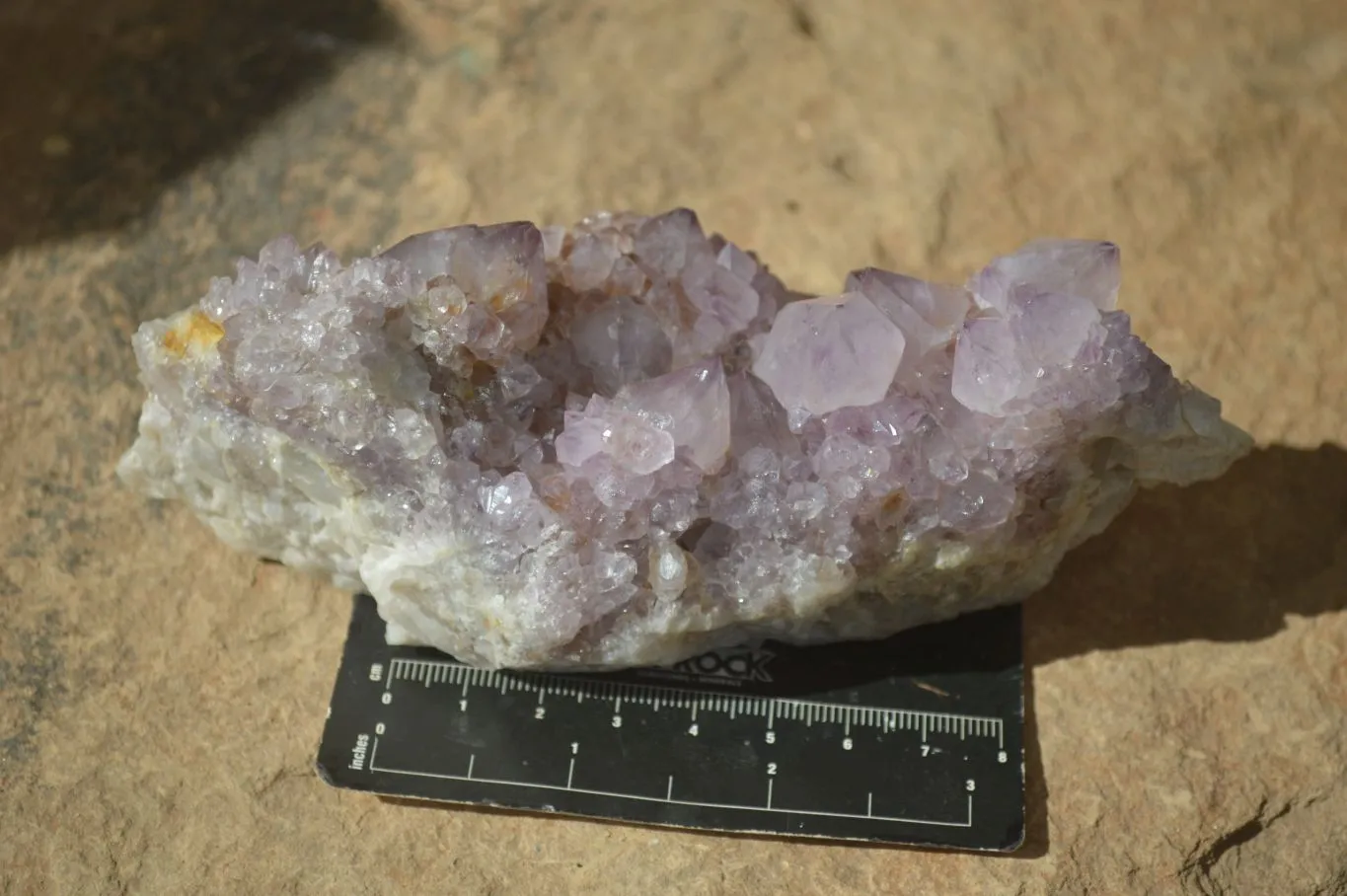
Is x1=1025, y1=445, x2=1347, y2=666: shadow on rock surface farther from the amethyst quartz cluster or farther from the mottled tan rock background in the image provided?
the amethyst quartz cluster

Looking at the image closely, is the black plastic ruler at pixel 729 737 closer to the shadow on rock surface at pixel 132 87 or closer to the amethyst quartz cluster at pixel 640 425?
the amethyst quartz cluster at pixel 640 425

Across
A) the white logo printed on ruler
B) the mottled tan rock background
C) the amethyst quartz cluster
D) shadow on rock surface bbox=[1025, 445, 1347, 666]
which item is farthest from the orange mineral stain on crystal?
shadow on rock surface bbox=[1025, 445, 1347, 666]

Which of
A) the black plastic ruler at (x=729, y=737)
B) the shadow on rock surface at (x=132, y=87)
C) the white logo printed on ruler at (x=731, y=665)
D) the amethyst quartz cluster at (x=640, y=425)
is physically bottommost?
the black plastic ruler at (x=729, y=737)

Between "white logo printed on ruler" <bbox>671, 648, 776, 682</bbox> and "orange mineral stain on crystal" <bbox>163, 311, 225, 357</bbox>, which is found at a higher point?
"orange mineral stain on crystal" <bbox>163, 311, 225, 357</bbox>

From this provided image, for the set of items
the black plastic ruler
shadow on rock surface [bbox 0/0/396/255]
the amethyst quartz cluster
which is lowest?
the black plastic ruler

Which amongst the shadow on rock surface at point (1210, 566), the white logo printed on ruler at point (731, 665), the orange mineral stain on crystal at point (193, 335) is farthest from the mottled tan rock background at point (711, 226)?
the orange mineral stain on crystal at point (193, 335)

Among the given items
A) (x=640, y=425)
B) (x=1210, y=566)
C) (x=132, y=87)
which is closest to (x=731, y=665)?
(x=640, y=425)

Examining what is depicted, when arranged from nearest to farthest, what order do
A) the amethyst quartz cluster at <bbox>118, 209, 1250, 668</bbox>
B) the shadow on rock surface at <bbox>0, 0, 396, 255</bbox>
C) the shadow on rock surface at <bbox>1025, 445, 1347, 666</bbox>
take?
the amethyst quartz cluster at <bbox>118, 209, 1250, 668</bbox>, the shadow on rock surface at <bbox>1025, 445, 1347, 666</bbox>, the shadow on rock surface at <bbox>0, 0, 396, 255</bbox>
